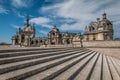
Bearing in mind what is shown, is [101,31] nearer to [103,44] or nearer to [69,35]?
[103,44]

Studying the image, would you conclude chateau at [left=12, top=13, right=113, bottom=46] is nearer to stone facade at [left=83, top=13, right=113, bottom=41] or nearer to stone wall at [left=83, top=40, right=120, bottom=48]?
stone facade at [left=83, top=13, right=113, bottom=41]

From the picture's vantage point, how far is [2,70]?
11.8 ft

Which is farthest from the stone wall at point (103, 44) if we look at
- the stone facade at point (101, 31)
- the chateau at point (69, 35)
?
the stone facade at point (101, 31)

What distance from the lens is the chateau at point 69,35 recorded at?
42562 millimetres

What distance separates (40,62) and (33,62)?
0.60 m

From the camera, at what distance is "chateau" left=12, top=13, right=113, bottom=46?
140ft

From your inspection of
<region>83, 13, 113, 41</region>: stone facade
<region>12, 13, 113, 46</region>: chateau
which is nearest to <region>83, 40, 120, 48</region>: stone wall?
<region>12, 13, 113, 46</region>: chateau

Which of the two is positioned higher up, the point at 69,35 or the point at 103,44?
the point at 69,35

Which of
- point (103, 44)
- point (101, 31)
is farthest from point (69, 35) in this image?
point (103, 44)

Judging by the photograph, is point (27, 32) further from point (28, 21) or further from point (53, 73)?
point (53, 73)

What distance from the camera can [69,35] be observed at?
66125 mm

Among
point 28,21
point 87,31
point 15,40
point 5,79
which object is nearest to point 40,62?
point 5,79

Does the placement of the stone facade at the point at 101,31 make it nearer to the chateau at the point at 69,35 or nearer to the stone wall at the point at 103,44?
the chateau at the point at 69,35

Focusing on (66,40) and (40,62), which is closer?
(40,62)
